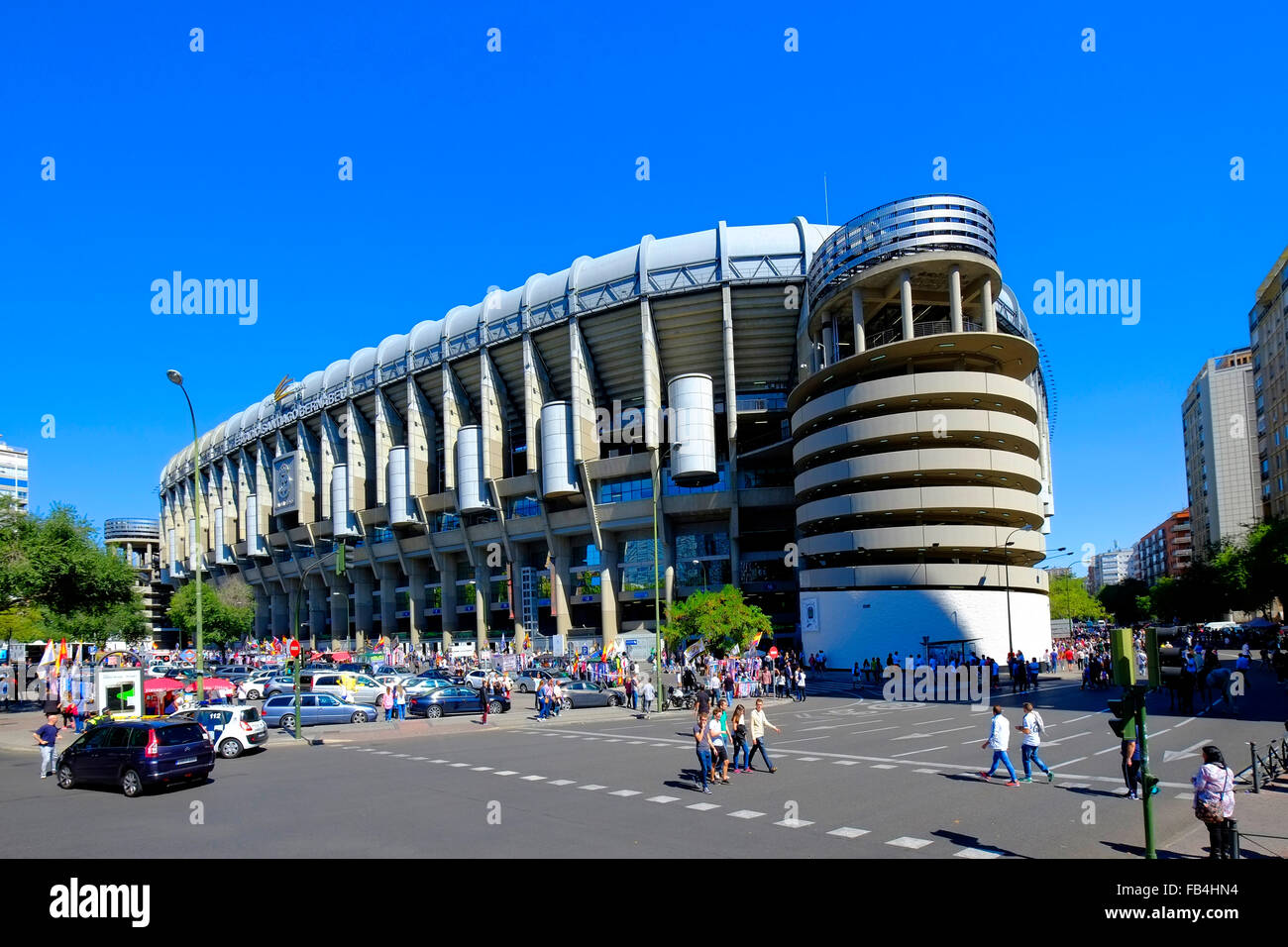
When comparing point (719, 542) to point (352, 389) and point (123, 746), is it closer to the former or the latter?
point (352, 389)

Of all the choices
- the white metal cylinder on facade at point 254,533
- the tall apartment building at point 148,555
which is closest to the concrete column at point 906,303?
the white metal cylinder on facade at point 254,533

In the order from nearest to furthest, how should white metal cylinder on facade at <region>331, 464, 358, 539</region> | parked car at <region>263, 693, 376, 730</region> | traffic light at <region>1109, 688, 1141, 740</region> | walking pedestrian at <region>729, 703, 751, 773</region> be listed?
1. traffic light at <region>1109, 688, 1141, 740</region>
2. walking pedestrian at <region>729, 703, 751, 773</region>
3. parked car at <region>263, 693, 376, 730</region>
4. white metal cylinder on facade at <region>331, 464, 358, 539</region>

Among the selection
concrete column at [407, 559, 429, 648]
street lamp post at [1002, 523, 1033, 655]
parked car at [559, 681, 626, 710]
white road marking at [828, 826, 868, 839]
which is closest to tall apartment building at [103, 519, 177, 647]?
concrete column at [407, 559, 429, 648]

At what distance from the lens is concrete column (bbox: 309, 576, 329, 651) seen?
99875 millimetres

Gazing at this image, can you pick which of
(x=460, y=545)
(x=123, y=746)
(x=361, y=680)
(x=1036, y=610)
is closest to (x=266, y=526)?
(x=460, y=545)

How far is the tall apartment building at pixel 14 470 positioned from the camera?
130125 mm

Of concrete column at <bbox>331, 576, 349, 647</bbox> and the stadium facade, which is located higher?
the stadium facade

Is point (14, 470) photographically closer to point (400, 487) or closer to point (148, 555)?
point (148, 555)

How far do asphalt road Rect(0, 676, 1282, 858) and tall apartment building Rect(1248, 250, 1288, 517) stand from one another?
70.8 meters

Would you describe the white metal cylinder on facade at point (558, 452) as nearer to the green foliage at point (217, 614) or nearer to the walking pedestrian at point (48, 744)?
the green foliage at point (217, 614)

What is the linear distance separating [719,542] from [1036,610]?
23605 millimetres

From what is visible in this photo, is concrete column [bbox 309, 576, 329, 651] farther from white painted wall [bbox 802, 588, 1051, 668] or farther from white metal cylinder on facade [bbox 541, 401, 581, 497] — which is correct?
white painted wall [bbox 802, 588, 1051, 668]

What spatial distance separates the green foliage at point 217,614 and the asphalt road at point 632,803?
7137cm
